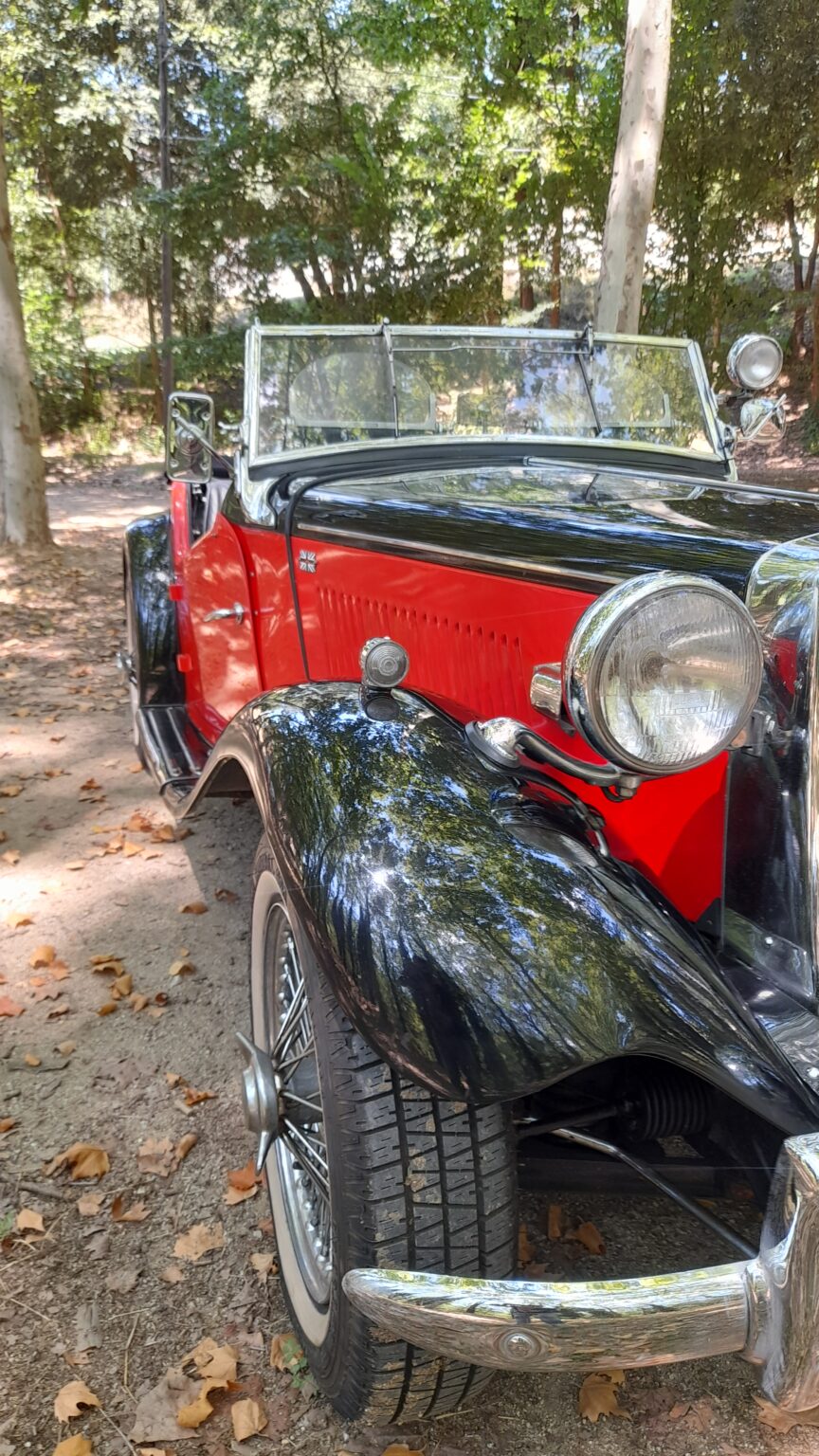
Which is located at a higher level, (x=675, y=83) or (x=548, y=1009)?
(x=675, y=83)

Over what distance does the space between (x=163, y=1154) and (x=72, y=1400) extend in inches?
26.1

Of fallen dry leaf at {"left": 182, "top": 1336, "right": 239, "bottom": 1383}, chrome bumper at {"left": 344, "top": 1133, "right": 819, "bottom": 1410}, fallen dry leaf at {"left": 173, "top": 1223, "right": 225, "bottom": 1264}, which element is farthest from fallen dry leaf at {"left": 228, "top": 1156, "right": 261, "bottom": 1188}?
chrome bumper at {"left": 344, "top": 1133, "right": 819, "bottom": 1410}

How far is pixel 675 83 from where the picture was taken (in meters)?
12.2

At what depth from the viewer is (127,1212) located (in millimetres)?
2258

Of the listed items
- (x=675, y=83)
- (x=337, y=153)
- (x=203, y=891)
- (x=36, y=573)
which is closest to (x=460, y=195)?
(x=337, y=153)

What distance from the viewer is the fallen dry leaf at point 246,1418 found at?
1.74 metres

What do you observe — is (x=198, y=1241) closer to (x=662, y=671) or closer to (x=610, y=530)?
(x=662, y=671)

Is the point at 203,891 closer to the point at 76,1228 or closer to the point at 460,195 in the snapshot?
the point at 76,1228

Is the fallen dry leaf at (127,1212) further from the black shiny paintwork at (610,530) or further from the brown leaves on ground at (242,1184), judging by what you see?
the black shiny paintwork at (610,530)

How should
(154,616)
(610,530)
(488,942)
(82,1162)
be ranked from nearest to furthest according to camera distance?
1. (488,942)
2. (610,530)
3. (82,1162)
4. (154,616)

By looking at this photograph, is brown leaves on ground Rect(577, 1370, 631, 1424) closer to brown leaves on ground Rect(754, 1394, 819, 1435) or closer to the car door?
brown leaves on ground Rect(754, 1394, 819, 1435)

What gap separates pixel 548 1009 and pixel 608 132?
13.8 meters

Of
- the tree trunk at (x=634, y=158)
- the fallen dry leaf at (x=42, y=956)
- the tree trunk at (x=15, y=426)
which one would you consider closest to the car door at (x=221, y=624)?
the fallen dry leaf at (x=42, y=956)

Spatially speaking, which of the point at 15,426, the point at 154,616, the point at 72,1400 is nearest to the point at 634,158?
the point at 15,426
